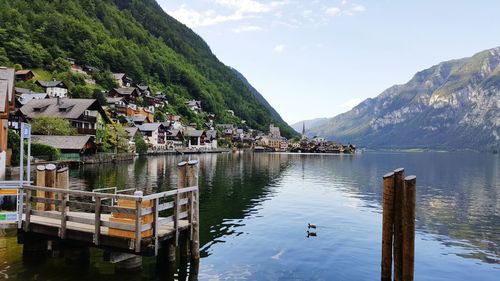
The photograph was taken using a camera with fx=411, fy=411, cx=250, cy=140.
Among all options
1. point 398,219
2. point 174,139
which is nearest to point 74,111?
point 174,139

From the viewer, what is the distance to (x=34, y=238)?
2095 cm

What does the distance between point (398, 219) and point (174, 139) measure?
557 ft

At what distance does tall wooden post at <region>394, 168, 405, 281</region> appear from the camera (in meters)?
17.0

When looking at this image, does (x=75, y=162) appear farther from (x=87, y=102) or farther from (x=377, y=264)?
(x=377, y=264)

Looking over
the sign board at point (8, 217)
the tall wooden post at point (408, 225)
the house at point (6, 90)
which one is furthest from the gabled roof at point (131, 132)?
the tall wooden post at point (408, 225)

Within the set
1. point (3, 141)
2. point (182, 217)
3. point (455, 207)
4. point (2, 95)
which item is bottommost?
point (455, 207)

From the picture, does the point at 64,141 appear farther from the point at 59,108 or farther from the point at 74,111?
the point at 59,108

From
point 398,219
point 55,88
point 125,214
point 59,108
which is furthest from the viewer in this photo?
point 55,88

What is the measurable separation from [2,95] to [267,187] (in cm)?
3664

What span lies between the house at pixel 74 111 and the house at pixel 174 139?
7109 centimetres

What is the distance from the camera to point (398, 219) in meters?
17.2

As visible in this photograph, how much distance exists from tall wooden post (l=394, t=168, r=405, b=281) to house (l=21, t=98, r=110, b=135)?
9241 centimetres

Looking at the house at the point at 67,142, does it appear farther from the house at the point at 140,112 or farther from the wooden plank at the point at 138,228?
the house at the point at 140,112

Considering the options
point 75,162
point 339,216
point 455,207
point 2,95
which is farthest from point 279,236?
point 75,162
